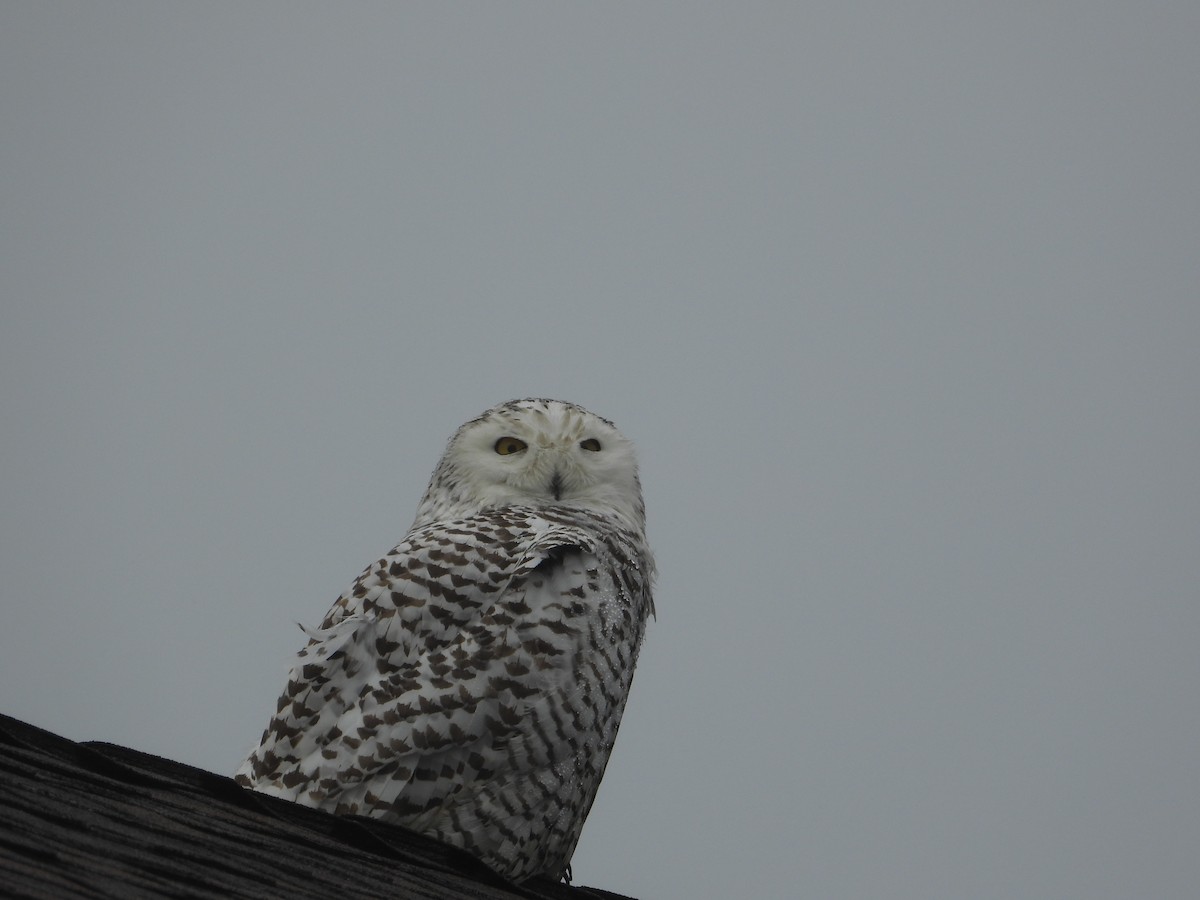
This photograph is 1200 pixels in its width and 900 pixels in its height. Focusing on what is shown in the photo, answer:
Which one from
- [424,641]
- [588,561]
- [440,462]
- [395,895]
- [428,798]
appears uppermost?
[440,462]

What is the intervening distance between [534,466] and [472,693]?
1286 mm

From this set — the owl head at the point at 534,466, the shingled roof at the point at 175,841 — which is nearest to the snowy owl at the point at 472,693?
the shingled roof at the point at 175,841

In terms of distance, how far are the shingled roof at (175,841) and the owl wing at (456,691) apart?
36 centimetres

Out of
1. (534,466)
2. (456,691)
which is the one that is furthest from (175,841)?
(534,466)

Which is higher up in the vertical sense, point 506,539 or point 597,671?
point 506,539

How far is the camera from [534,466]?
14.7 ft

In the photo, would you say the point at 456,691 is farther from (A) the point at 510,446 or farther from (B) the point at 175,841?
(A) the point at 510,446

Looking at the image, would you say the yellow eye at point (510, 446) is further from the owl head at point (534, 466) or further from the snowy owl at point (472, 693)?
the snowy owl at point (472, 693)

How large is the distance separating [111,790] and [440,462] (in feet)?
8.27

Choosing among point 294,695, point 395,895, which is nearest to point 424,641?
point 294,695

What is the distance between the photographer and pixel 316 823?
2604 millimetres

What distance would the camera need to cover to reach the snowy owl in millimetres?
3275

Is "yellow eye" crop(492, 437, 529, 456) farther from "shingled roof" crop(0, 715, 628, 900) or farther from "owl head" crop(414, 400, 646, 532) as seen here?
"shingled roof" crop(0, 715, 628, 900)

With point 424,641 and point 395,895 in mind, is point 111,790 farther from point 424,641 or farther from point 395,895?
point 424,641
